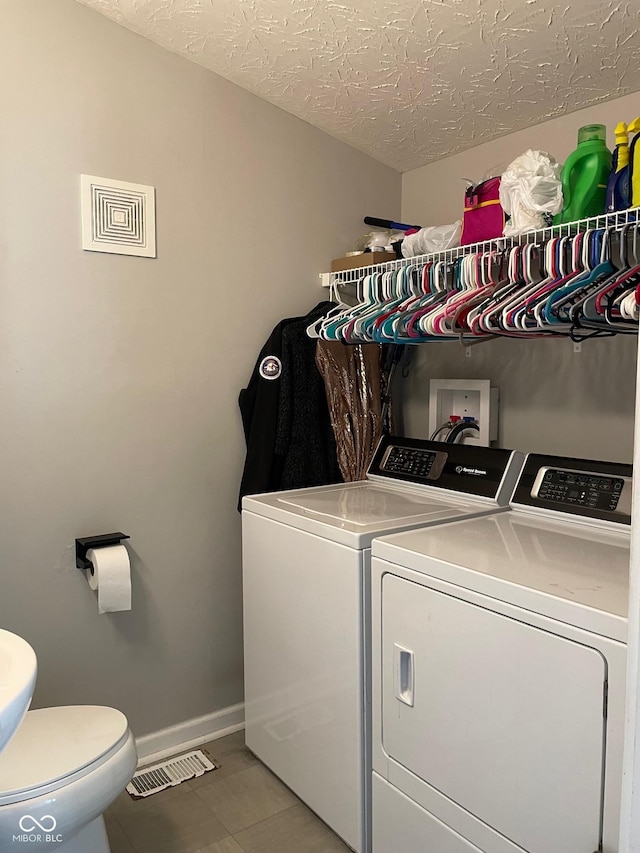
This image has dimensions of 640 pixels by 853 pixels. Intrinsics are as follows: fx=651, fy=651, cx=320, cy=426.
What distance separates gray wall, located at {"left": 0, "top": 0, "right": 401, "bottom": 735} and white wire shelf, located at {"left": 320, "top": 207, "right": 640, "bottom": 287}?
5.5 inches

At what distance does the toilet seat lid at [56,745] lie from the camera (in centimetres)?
148

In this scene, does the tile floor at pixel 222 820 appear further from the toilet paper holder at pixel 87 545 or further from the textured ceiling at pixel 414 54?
the textured ceiling at pixel 414 54

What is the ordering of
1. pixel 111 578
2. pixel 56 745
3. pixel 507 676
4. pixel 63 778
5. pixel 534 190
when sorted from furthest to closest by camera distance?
pixel 111 578
pixel 534 190
pixel 56 745
pixel 63 778
pixel 507 676

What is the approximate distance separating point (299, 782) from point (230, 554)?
0.80m

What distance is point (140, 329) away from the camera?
7.10 ft

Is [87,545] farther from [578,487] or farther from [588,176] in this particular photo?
[588,176]

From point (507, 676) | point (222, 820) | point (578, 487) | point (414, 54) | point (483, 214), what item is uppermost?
point (414, 54)

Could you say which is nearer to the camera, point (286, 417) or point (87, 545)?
point (87, 545)

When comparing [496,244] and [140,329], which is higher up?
[496,244]

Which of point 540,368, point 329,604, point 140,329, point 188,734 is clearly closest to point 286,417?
point 140,329

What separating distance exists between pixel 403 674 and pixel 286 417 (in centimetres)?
105

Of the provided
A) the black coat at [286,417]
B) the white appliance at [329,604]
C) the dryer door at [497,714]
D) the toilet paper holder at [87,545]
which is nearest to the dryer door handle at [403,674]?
the dryer door at [497,714]

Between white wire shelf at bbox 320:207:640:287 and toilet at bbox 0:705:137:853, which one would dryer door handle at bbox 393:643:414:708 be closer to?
toilet at bbox 0:705:137:853

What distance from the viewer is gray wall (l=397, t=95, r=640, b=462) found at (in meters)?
2.00
